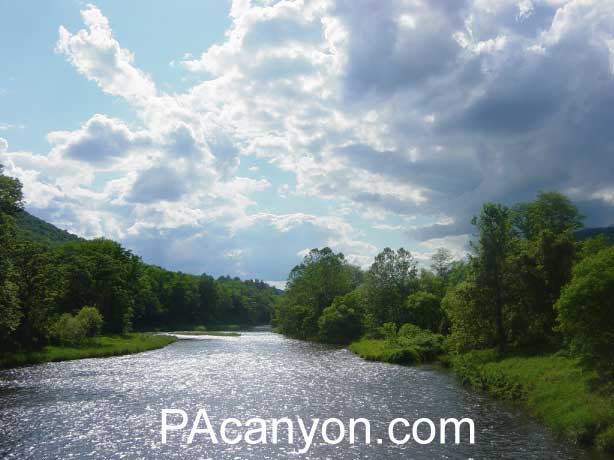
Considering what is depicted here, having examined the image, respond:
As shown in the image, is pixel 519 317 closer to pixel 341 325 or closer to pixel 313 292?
pixel 341 325

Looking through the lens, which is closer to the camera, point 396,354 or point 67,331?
point 396,354

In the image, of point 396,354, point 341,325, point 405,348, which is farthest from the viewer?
point 341,325

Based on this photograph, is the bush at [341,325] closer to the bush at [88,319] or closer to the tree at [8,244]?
the bush at [88,319]

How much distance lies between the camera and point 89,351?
68.8 metres

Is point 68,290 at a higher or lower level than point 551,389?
higher

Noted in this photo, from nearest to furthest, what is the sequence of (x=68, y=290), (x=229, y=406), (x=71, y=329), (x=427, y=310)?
(x=229, y=406) < (x=71, y=329) < (x=427, y=310) < (x=68, y=290)

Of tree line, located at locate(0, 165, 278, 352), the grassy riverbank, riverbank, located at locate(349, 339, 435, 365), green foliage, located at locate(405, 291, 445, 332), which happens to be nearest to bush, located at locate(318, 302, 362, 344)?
green foliage, located at locate(405, 291, 445, 332)

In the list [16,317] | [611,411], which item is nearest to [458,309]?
[611,411]
